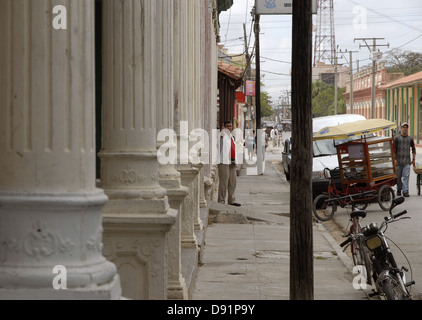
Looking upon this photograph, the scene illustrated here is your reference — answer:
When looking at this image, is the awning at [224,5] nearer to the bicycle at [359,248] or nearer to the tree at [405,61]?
the bicycle at [359,248]

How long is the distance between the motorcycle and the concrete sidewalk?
74 centimetres

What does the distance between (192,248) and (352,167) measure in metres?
9.54

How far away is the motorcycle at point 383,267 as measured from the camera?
8508mm

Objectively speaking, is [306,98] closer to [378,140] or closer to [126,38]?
[126,38]

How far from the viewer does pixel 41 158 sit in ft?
12.4

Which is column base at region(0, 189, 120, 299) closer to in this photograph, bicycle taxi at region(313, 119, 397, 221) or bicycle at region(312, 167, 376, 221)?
bicycle taxi at region(313, 119, 397, 221)

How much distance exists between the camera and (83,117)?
3.87m

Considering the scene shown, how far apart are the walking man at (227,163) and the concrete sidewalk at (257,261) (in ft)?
3.76

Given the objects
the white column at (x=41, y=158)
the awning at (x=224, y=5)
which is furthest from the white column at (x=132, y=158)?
the awning at (x=224, y=5)

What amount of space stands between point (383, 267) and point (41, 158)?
5.83 m
